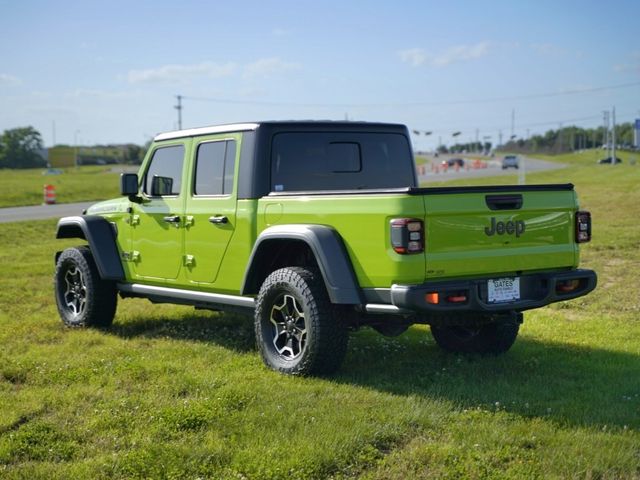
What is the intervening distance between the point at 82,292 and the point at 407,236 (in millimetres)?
4309

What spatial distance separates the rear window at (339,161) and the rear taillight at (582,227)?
1693 mm

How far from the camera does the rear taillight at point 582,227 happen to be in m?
6.43

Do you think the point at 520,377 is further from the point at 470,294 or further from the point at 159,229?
the point at 159,229

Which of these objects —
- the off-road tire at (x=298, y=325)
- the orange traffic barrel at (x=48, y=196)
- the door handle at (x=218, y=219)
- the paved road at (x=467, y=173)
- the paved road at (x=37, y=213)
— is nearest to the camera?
the off-road tire at (x=298, y=325)

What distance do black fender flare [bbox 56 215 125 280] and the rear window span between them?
87.9 inches

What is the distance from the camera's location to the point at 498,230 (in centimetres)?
591

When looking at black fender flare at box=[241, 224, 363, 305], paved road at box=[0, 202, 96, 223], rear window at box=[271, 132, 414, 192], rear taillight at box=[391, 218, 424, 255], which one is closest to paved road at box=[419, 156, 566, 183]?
paved road at box=[0, 202, 96, 223]

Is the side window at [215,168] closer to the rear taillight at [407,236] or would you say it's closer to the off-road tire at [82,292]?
the off-road tire at [82,292]

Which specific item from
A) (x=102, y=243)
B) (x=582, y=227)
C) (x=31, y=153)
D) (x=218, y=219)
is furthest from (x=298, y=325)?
(x=31, y=153)

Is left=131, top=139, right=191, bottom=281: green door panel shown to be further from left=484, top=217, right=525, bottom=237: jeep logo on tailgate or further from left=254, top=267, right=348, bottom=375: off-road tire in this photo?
left=484, top=217, right=525, bottom=237: jeep logo on tailgate

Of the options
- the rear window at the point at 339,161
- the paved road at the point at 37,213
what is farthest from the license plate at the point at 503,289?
the paved road at the point at 37,213

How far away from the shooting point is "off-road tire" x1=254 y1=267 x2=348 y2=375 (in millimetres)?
6031

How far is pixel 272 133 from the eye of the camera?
271 inches

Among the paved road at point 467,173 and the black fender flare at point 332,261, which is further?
the paved road at point 467,173
